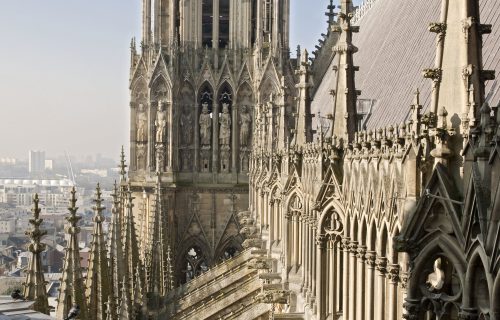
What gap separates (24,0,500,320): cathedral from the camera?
836 cm

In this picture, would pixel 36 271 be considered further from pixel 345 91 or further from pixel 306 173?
pixel 345 91

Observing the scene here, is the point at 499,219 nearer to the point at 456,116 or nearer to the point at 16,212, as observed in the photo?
the point at 456,116

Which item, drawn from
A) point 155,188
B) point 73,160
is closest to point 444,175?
point 155,188

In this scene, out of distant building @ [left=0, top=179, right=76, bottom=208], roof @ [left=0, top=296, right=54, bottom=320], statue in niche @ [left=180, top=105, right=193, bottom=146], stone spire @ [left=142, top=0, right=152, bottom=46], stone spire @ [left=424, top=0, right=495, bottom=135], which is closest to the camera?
stone spire @ [left=424, top=0, right=495, bottom=135]

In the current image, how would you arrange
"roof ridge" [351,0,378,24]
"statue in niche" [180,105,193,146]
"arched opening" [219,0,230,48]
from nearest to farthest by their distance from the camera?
"roof ridge" [351,0,378,24] < "statue in niche" [180,105,193,146] < "arched opening" [219,0,230,48]

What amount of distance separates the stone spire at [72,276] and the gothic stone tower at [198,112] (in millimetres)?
20433

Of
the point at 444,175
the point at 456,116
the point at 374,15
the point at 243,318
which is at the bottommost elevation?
the point at 243,318

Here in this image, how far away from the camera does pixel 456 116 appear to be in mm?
8680

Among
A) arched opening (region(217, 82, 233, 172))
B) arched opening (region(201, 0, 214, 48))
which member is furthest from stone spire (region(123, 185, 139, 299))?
arched opening (region(201, 0, 214, 48))

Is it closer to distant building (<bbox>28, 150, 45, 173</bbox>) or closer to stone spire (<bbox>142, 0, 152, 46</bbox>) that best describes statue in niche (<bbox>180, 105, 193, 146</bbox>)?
stone spire (<bbox>142, 0, 152, 46</bbox>)

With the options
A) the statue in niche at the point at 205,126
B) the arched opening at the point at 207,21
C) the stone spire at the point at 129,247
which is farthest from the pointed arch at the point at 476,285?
the arched opening at the point at 207,21

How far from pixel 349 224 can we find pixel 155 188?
2800 cm

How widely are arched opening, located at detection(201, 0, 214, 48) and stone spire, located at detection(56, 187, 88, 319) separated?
23.7 meters

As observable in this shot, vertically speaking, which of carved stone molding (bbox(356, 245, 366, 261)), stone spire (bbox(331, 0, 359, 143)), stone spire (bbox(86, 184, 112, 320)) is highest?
stone spire (bbox(331, 0, 359, 143))
